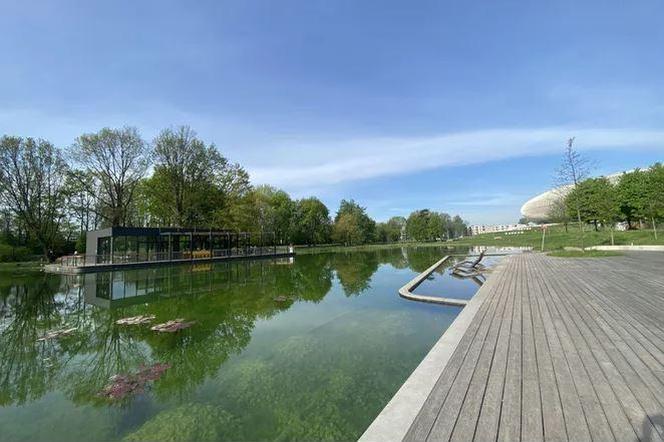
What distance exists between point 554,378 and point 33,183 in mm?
39133

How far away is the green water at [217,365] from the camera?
3715mm

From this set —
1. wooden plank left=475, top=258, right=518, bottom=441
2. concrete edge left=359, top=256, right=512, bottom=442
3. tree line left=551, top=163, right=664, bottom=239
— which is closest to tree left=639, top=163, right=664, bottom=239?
tree line left=551, top=163, right=664, bottom=239

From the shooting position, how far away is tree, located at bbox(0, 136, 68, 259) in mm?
28109

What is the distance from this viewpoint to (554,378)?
3.02m

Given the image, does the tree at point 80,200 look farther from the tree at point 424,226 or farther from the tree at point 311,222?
the tree at point 424,226

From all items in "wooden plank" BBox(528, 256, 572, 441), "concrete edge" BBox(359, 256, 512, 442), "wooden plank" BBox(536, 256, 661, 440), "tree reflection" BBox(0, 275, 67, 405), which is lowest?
"tree reflection" BBox(0, 275, 67, 405)

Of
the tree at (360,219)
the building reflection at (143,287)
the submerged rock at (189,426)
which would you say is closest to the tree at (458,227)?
the tree at (360,219)

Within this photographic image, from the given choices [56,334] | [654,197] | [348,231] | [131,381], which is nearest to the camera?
[131,381]

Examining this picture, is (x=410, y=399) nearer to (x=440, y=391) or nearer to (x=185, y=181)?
(x=440, y=391)

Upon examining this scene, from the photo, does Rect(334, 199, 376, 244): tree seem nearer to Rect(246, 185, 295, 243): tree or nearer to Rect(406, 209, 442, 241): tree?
Rect(406, 209, 442, 241): tree

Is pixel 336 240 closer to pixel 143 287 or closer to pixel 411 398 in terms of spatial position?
pixel 143 287

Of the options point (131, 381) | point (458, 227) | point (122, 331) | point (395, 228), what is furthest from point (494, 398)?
point (458, 227)

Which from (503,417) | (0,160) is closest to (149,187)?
(0,160)

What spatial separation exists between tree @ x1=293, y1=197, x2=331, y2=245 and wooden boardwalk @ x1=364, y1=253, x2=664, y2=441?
4829cm
